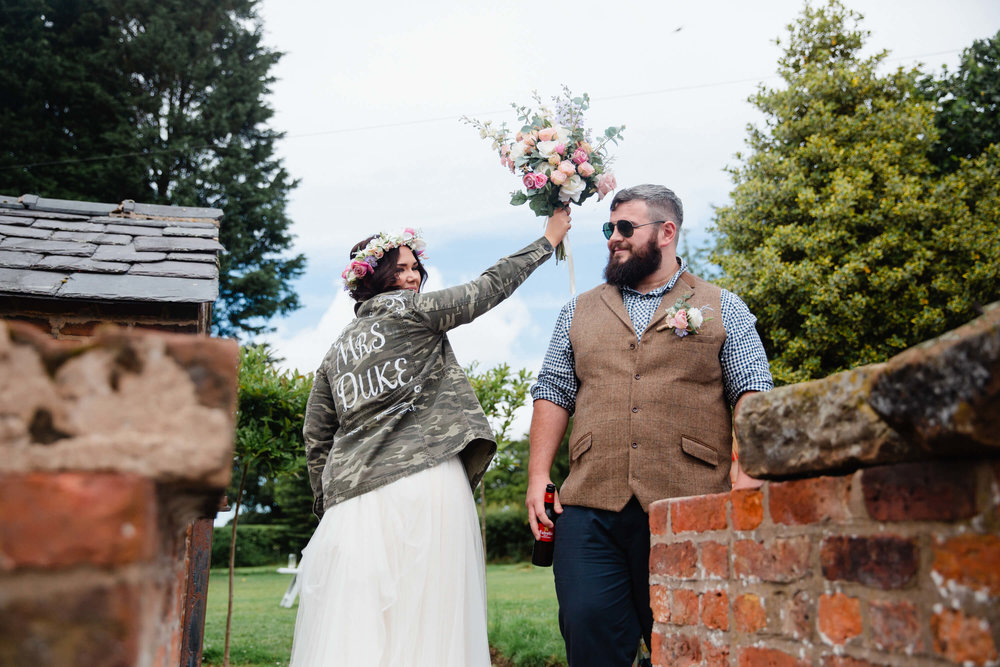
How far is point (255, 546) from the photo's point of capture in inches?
1021

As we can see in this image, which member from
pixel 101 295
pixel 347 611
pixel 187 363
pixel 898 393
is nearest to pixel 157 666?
pixel 187 363

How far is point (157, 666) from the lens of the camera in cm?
120

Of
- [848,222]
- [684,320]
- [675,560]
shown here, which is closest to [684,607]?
[675,560]

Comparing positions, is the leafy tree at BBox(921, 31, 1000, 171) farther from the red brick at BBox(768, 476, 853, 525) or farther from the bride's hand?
the red brick at BBox(768, 476, 853, 525)

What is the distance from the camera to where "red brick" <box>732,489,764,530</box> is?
1.93 m

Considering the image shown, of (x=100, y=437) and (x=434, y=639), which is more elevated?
(x=100, y=437)

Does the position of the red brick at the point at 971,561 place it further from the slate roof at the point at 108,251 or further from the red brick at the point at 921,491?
the slate roof at the point at 108,251

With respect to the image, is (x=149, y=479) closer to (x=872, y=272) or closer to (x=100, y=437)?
(x=100, y=437)

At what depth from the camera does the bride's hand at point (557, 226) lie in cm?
394

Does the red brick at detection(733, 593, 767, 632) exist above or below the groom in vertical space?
below

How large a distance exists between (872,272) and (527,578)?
30.1ft

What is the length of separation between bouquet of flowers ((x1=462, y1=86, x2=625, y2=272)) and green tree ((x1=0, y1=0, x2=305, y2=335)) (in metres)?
17.0

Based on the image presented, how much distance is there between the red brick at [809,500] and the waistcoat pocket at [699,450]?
1309mm

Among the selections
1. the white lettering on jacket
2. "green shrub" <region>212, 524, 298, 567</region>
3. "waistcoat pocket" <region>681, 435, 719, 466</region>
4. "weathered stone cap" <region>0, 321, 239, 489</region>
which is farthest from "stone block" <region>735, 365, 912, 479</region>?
"green shrub" <region>212, 524, 298, 567</region>
